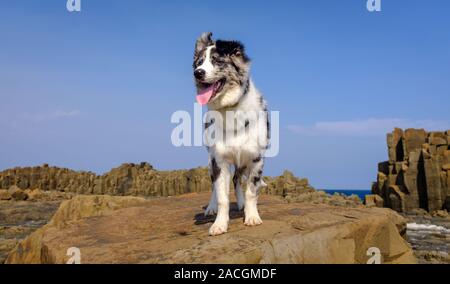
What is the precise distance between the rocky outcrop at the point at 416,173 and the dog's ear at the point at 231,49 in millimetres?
34862

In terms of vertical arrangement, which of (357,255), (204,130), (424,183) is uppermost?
(204,130)

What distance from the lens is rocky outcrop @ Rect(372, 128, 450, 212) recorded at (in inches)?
1373

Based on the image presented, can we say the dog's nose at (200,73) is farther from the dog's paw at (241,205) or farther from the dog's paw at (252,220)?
the dog's paw at (241,205)

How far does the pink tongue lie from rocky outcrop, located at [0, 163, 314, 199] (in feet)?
176

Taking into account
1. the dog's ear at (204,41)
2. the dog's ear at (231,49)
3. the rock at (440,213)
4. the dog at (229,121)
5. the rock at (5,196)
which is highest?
the dog's ear at (204,41)

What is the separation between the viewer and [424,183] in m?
35.7

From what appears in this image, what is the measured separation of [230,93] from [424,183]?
1414 inches

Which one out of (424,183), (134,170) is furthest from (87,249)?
(134,170)

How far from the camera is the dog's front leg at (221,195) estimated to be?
562 centimetres

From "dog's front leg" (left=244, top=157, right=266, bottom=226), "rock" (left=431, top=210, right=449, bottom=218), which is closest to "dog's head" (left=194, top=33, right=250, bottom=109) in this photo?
"dog's front leg" (left=244, top=157, right=266, bottom=226)

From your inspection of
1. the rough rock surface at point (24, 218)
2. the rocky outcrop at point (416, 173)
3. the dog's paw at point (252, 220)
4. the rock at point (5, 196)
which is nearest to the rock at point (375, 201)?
the rocky outcrop at point (416, 173)

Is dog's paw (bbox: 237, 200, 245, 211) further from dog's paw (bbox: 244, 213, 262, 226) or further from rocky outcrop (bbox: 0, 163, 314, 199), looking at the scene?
rocky outcrop (bbox: 0, 163, 314, 199)
